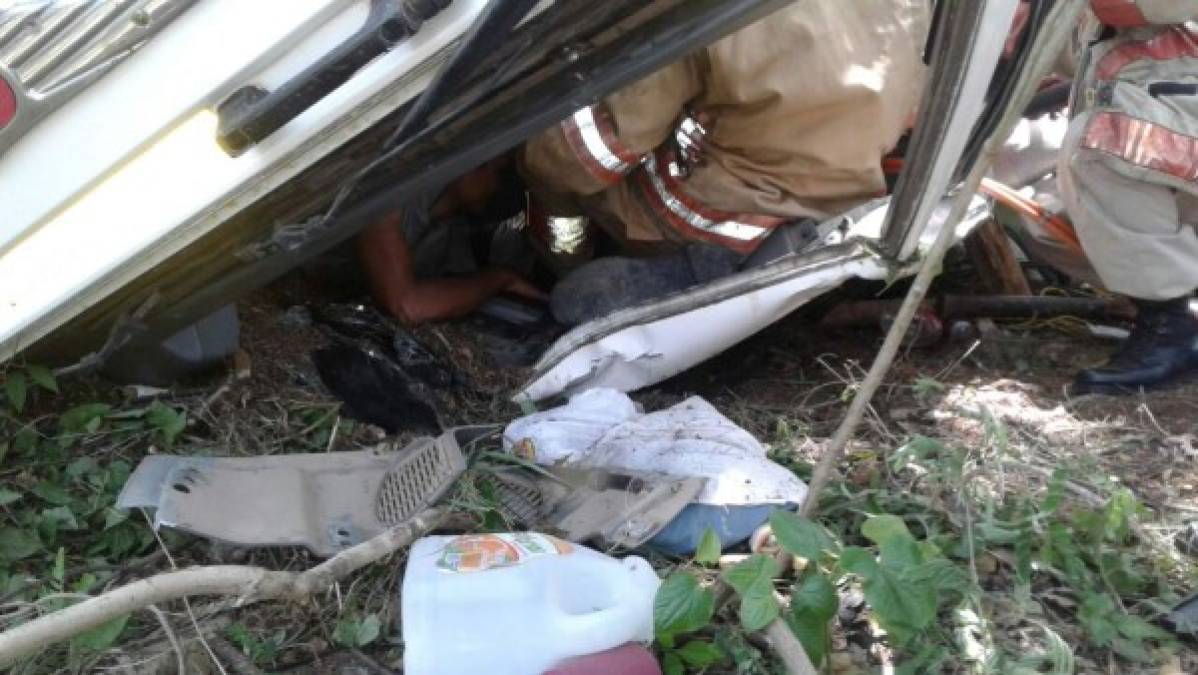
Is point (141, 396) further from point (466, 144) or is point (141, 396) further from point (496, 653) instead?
point (496, 653)

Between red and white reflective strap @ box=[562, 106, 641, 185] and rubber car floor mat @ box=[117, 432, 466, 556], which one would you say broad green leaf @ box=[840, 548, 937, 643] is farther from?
Answer: red and white reflective strap @ box=[562, 106, 641, 185]

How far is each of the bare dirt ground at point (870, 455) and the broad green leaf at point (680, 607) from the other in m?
0.14

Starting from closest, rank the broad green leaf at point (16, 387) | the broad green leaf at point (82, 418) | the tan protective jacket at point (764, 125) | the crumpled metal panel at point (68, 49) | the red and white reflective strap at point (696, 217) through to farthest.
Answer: the crumpled metal panel at point (68, 49)
the broad green leaf at point (16, 387)
the broad green leaf at point (82, 418)
the tan protective jacket at point (764, 125)
the red and white reflective strap at point (696, 217)

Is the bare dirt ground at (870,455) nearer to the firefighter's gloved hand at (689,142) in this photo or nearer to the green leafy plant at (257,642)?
the green leafy plant at (257,642)

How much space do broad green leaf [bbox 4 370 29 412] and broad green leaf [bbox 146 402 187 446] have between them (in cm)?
24

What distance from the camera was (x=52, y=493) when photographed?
217 cm

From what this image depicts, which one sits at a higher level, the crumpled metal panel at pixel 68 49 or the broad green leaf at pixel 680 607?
the crumpled metal panel at pixel 68 49

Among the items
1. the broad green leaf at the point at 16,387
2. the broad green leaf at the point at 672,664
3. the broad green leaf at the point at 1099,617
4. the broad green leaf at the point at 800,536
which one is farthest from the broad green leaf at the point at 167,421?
the broad green leaf at the point at 1099,617

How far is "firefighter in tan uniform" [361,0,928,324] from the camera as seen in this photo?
2607 millimetres

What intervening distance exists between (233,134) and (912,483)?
1380mm

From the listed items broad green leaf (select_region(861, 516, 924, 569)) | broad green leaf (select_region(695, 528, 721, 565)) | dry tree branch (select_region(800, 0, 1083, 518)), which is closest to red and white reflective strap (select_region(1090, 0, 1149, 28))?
dry tree branch (select_region(800, 0, 1083, 518))

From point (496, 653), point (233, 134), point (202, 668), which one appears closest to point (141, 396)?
point (202, 668)

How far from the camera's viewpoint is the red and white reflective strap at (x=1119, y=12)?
277 cm

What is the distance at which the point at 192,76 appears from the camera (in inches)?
64.6
